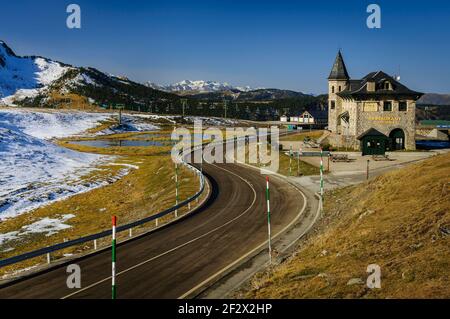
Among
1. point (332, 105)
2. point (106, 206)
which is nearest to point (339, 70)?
point (332, 105)

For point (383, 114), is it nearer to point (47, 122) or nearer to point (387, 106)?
point (387, 106)

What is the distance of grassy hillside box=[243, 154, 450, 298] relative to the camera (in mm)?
14070

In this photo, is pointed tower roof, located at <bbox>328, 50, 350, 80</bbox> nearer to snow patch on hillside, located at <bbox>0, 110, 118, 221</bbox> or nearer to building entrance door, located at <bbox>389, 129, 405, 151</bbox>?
building entrance door, located at <bbox>389, 129, 405, 151</bbox>

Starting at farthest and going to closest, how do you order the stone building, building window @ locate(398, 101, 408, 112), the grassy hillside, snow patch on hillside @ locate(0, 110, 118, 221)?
building window @ locate(398, 101, 408, 112), the stone building, snow patch on hillside @ locate(0, 110, 118, 221), the grassy hillside

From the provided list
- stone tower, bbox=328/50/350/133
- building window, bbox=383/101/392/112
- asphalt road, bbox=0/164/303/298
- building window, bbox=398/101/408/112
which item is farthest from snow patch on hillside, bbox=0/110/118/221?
building window, bbox=398/101/408/112

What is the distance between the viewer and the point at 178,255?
2125cm

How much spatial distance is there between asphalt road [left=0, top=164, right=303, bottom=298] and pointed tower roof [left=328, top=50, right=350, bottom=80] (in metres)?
49.7

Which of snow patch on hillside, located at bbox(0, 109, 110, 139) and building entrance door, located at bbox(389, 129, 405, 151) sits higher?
snow patch on hillside, located at bbox(0, 109, 110, 139)

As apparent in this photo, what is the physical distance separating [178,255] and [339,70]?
219ft

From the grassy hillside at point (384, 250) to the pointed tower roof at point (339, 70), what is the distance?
56.3 metres

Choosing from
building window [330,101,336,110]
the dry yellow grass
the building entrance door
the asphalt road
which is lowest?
the dry yellow grass

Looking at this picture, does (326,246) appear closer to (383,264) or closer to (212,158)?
(383,264)

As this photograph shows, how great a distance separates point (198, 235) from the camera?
82.3ft

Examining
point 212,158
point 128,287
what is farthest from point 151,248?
point 212,158
